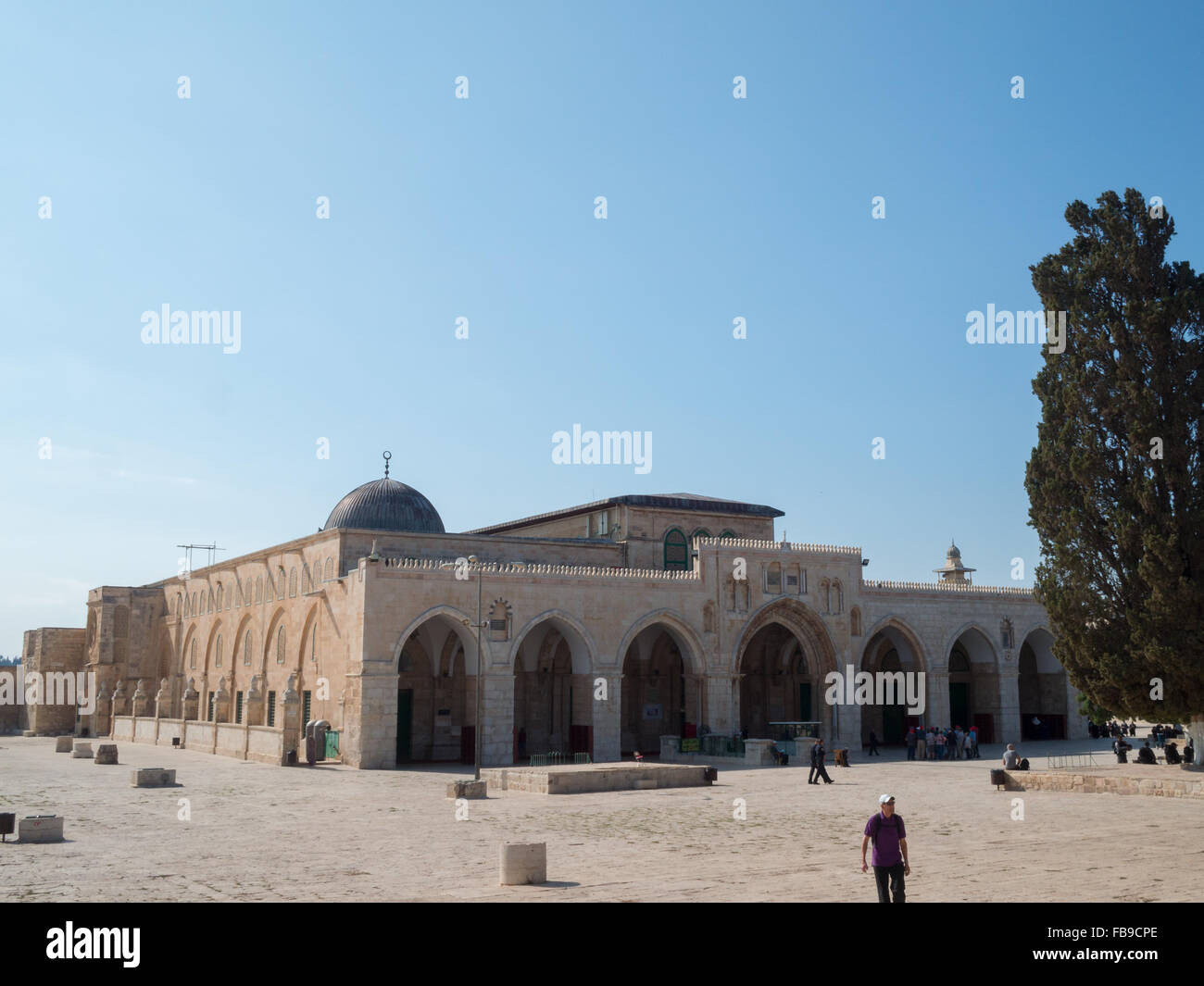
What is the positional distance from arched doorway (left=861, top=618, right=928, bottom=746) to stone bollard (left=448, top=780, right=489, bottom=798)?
22048mm

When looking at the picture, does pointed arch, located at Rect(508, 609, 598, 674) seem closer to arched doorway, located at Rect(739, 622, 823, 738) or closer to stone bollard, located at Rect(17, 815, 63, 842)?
arched doorway, located at Rect(739, 622, 823, 738)

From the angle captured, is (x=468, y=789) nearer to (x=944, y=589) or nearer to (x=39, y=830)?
(x=39, y=830)

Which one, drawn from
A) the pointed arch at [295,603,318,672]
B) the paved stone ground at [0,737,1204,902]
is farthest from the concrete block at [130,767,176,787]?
the pointed arch at [295,603,318,672]

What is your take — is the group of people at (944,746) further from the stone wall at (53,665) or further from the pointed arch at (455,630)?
the stone wall at (53,665)

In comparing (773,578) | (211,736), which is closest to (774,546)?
(773,578)

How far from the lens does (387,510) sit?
40.1m

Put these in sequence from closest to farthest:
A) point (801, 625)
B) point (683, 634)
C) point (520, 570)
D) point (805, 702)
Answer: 1. point (520, 570)
2. point (683, 634)
3. point (801, 625)
4. point (805, 702)

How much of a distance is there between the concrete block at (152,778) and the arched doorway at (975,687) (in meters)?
28.6

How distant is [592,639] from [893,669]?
692 inches

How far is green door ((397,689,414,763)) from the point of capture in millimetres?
35656

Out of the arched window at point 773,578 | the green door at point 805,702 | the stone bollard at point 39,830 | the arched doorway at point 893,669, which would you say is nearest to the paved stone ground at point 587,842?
the stone bollard at point 39,830

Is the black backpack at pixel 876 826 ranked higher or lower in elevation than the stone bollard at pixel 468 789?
higher

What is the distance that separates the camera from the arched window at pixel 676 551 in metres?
42.1
